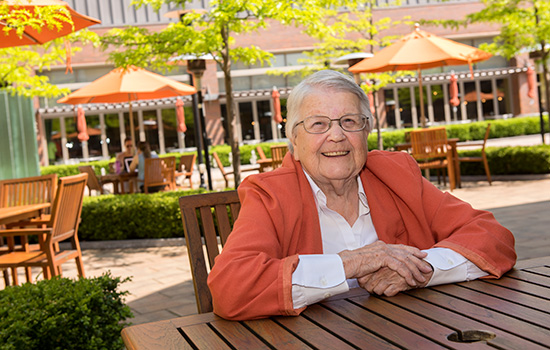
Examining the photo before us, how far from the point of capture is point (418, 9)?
29750 millimetres

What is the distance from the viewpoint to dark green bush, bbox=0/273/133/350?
8.58 feet

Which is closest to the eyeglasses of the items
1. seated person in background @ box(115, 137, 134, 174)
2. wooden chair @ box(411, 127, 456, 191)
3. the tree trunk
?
the tree trunk

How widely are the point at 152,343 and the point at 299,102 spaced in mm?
1038

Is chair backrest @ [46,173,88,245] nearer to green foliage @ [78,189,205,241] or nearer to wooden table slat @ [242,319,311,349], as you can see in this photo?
green foliage @ [78,189,205,241]

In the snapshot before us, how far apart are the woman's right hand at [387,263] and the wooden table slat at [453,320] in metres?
0.07

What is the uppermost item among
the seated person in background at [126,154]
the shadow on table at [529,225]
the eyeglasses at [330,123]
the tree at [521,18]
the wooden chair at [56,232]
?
the tree at [521,18]

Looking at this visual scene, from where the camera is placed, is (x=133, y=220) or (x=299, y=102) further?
(x=133, y=220)

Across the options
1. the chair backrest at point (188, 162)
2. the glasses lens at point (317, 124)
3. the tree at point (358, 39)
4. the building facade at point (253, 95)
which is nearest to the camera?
the glasses lens at point (317, 124)

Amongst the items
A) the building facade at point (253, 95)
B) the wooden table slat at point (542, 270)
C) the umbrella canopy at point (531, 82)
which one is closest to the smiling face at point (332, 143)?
the wooden table slat at point (542, 270)

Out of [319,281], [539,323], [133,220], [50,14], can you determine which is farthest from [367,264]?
[133,220]

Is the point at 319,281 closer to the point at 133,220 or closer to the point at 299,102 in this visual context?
the point at 299,102

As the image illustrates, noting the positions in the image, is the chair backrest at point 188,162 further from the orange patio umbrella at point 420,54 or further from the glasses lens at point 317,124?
the glasses lens at point 317,124

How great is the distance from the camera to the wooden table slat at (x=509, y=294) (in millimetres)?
1446

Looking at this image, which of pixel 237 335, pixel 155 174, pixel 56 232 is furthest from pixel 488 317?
pixel 155 174
